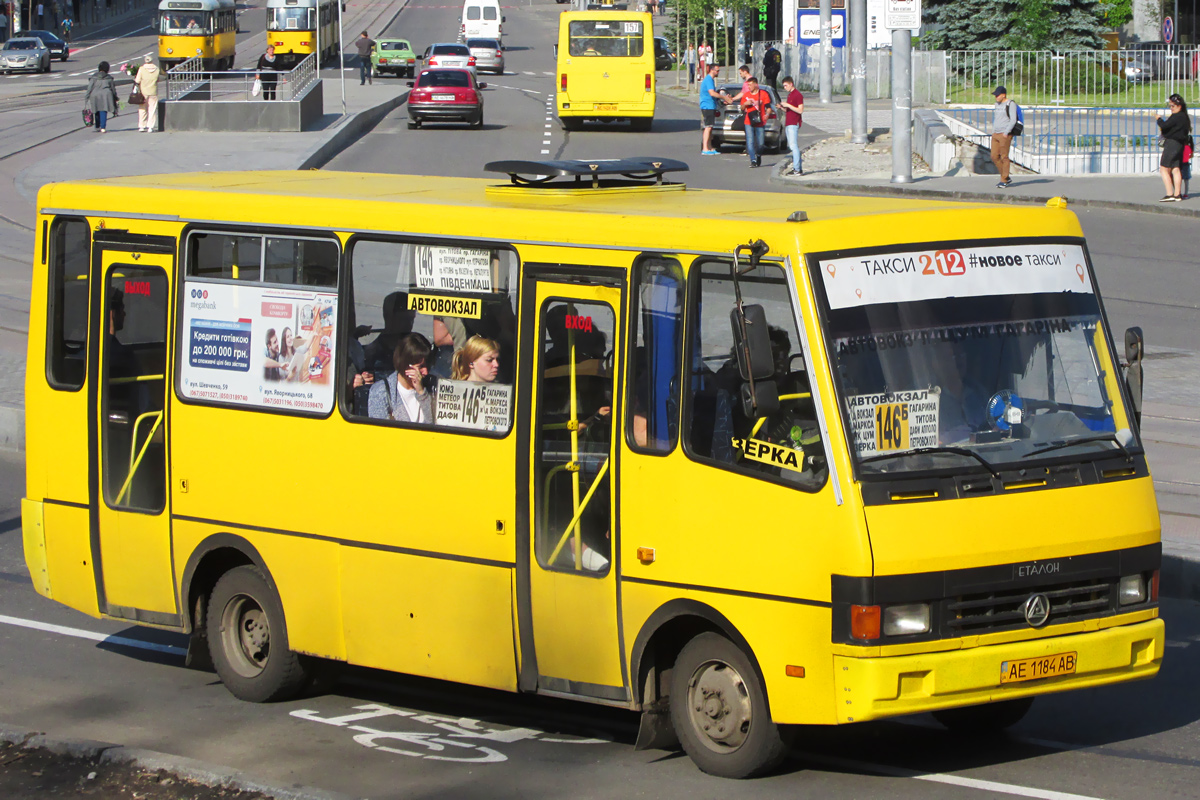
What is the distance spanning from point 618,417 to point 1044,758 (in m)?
2.31

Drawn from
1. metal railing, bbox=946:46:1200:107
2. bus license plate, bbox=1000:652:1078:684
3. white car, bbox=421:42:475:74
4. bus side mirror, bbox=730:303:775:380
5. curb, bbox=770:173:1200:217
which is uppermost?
white car, bbox=421:42:475:74

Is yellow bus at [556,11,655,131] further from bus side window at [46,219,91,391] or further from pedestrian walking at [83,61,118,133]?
bus side window at [46,219,91,391]

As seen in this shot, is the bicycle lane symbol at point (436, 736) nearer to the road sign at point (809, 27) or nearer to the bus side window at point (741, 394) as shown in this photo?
the bus side window at point (741, 394)

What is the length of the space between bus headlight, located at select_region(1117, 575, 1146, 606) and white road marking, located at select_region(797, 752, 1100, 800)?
0.81 m

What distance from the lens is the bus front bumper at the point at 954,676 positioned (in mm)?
5926

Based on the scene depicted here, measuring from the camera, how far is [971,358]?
6344mm

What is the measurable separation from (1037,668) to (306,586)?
3.56 m

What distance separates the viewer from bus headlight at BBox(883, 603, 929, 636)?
5941 millimetres

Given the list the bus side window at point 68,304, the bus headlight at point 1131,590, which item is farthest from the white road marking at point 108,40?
the bus headlight at point 1131,590

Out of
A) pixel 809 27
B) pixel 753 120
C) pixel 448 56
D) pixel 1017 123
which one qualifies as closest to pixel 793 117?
pixel 753 120

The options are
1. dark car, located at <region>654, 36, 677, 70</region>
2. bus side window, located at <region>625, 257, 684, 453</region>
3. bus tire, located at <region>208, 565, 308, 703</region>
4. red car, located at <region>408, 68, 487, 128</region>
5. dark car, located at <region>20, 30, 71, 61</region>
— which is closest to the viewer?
bus side window, located at <region>625, 257, 684, 453</region>

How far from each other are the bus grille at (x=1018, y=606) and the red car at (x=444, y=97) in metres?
36.7

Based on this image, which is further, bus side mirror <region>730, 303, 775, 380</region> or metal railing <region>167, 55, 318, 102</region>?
metal railing <region>167, 55, 318, 102</region>

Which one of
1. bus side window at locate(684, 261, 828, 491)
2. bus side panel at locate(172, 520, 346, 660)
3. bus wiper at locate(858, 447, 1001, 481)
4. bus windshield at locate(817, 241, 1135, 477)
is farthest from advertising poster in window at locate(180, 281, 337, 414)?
bus wiper at locate(858, 447, 1001, 481)
